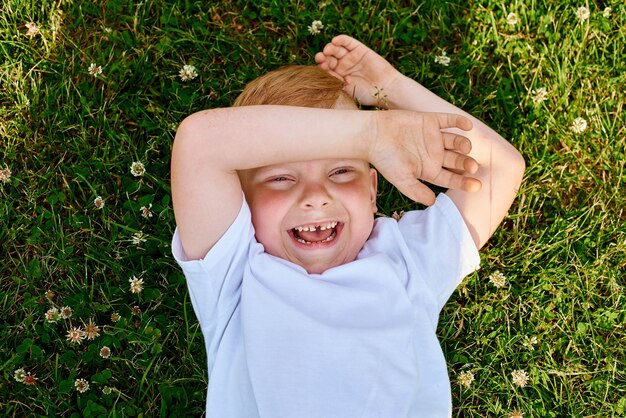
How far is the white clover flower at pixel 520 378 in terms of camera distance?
3273 mm

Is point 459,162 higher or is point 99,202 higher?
point 459,162

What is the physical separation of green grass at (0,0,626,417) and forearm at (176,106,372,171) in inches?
37.3

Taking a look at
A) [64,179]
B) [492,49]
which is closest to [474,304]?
[492,49]

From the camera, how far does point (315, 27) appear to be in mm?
3646

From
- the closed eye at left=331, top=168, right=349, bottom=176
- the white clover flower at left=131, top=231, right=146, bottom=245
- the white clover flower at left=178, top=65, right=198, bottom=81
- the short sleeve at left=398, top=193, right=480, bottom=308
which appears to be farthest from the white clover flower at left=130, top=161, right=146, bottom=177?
the short sleeve at left=398, top=193, right=480, bottom=308

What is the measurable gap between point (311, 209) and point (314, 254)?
19 centimetres

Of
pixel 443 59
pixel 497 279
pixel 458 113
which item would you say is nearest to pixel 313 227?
pixel 458 113

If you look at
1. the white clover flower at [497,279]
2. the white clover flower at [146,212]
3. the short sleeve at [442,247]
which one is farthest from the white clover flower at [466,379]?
the white clover flower at [146,212]

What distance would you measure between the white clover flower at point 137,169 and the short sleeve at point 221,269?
850 mm

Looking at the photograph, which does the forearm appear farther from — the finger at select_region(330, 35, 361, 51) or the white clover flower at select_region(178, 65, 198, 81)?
the white clover flower at select_region(178, 65, 198, 81)

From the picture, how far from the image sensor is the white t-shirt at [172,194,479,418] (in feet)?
8.27

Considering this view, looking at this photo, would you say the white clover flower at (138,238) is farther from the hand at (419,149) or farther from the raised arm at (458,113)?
the hand at (419,149)

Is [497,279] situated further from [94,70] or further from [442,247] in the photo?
[94,70]

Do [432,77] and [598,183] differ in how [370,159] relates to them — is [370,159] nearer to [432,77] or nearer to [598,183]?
[432,77]
